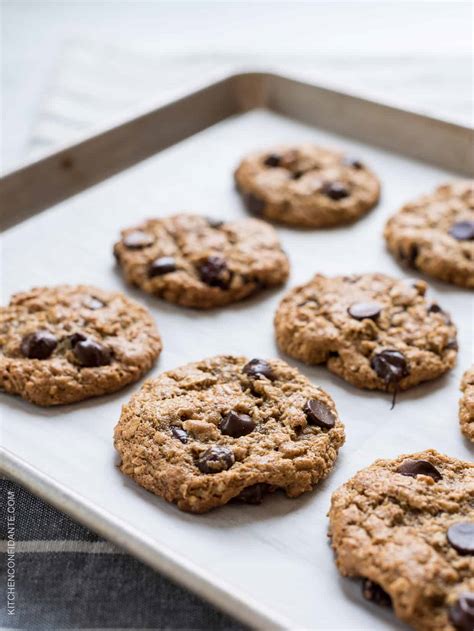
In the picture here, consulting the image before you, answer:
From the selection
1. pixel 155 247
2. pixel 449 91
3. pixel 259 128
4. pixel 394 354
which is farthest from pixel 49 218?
pixel 449 91

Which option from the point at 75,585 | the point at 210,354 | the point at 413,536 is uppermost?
the point at 413,536

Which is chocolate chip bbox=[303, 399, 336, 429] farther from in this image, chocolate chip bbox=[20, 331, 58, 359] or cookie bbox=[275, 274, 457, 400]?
chocolate chip bbox=[20, 331, 58, 359]

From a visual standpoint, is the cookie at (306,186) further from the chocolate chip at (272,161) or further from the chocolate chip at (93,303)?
the chocolate chip at (93,303)

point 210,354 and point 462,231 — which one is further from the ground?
point 462,231

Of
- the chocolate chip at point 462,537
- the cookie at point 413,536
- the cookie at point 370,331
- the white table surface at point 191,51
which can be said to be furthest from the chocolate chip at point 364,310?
the white table surface at point 191,51

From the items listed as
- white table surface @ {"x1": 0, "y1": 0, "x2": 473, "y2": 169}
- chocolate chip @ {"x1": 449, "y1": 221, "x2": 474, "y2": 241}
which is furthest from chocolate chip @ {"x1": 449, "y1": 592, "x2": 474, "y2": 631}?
white table surface @ {"x1": 0, "y1": 0, "x2": 473, "y2": 169}

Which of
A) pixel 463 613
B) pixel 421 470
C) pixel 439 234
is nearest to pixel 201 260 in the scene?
pixel 439 234

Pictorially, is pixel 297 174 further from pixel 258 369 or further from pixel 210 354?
pixel 258 369
